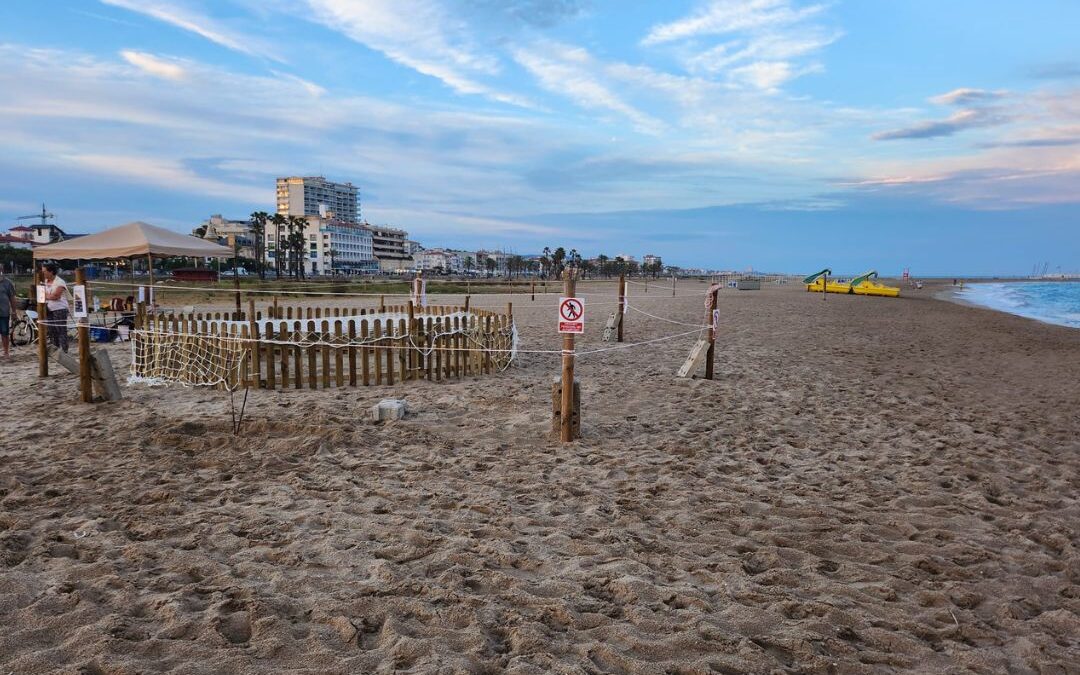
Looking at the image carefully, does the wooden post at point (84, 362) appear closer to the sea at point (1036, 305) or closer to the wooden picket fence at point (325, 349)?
the wooden picket fence at point (325, 349)

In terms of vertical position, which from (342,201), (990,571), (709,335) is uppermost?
(342,201)

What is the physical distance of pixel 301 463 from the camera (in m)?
5.59

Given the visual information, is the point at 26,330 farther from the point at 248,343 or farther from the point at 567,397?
the point at 567,397

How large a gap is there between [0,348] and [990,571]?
54.6ft

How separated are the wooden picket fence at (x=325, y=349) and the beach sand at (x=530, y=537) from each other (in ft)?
2.16

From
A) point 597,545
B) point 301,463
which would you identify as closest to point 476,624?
point 597,545

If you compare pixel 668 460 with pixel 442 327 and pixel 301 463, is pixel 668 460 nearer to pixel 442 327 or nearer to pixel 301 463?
pixel 301 463

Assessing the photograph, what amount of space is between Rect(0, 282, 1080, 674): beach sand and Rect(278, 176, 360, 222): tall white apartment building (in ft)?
544

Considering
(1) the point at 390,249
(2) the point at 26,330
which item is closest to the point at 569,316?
(2) the point at 26,330

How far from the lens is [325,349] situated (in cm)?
881

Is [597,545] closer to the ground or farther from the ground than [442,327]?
closer to the ground

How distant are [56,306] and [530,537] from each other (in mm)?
10944

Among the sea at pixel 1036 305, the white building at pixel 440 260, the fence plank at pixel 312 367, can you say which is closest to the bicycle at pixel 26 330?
the fence plank at pixel 312 367

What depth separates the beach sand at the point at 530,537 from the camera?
2986mm
